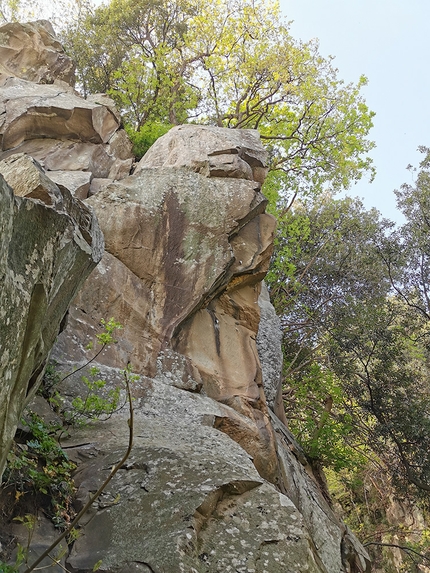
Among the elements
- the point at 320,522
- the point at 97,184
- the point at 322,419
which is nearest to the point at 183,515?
the point at 320,522

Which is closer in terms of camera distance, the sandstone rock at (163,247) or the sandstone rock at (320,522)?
the sandstone rock at (320,522)

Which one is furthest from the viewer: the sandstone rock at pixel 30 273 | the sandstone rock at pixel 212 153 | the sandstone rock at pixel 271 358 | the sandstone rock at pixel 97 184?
the sandstone rock at pixel 97 184

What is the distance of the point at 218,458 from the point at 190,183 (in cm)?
643

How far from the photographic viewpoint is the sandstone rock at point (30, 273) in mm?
3818

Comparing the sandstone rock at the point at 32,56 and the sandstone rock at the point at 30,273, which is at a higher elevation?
the sandstone rock at the point at 32,56

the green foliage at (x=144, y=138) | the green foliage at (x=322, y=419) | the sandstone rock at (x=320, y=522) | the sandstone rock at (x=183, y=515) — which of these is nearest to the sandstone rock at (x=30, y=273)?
the sandstone rock at (x=183, y=515)

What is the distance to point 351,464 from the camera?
43.7 feet

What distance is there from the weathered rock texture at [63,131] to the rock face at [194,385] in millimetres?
1638

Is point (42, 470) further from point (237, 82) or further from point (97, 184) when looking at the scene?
point (237, 82)

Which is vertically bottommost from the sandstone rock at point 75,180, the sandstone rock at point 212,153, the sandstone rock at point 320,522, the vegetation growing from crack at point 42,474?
the sandstone rock at point 320,522

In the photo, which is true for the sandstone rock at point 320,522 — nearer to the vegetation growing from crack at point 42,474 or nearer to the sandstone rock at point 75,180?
the vegetation growing from crack at point 42,474

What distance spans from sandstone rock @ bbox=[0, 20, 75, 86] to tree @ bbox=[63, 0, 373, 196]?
9.66ft

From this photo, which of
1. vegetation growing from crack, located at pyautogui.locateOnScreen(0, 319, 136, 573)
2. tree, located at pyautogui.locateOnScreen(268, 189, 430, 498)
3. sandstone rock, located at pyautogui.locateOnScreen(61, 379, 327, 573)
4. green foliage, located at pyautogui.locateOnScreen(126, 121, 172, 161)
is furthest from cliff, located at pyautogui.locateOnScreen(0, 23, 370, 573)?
tree, located at pyautogui.locateOnScreen(268, 189, 430, 498)

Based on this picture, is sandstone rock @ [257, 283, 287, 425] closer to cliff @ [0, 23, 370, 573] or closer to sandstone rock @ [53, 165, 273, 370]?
cliff @ [0, 23, 370, 573]
